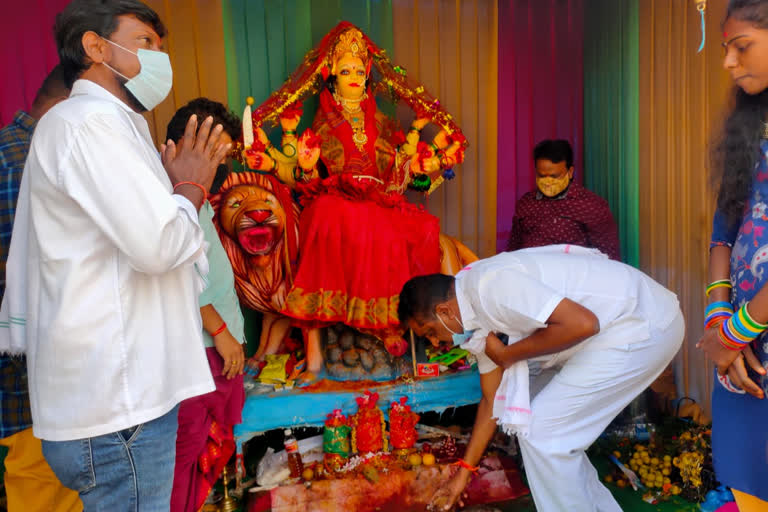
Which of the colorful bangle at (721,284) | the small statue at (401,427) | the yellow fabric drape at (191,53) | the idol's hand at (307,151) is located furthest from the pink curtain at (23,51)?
the colorful bangle at (721,284)

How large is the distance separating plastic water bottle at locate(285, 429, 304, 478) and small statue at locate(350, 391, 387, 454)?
31cm

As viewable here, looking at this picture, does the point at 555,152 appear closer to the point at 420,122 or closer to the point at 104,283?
the point at 420,122

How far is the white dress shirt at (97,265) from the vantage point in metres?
1.14

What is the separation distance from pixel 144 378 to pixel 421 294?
1.27 m

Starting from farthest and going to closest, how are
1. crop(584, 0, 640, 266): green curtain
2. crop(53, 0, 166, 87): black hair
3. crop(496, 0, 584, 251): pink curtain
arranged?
crop(496, 0, 584, 251): pink curtain
crop(584, 0, 640, 266): green curtain
crop(53, 0, 166, 87): black hair

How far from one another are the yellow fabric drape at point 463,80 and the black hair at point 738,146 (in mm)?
2838

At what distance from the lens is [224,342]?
7.43ft

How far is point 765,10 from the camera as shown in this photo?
1505 mm

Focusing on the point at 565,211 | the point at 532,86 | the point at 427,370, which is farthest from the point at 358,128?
the point at 532,86

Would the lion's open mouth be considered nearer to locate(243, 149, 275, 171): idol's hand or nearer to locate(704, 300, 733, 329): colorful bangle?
locate(243, 149, 275, 171): idol's hand

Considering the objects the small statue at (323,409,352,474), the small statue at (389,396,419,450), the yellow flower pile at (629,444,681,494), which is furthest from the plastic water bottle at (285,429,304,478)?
the yellow flower pile at (629,444,681,494)

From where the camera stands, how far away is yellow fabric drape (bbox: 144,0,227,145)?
3863mm

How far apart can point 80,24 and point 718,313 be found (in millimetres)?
2003

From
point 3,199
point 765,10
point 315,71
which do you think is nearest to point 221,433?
point 3,199
